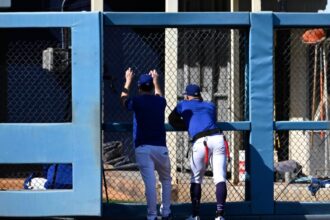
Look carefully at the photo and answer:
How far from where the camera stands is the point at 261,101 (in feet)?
29.4

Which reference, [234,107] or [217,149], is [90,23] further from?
[234,107]

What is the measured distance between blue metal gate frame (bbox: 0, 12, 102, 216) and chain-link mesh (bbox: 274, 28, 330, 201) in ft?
11.1

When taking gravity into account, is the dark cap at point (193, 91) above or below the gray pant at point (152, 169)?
above

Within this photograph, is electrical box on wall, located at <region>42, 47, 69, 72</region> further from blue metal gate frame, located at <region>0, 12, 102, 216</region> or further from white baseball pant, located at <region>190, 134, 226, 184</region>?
white baseball pant, located at <region>190, 134, 226, 184</region>

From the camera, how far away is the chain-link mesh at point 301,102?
11516 mm

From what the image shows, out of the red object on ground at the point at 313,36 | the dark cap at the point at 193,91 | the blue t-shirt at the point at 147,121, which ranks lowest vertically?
the blue t-shirt at the point at 147,121

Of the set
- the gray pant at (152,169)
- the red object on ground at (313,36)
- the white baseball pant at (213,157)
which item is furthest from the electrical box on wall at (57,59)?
the red object on ground at (313,36)

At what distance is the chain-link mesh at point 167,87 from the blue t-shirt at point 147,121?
118 centimetres

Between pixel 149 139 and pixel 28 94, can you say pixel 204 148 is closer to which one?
pixel 149 139

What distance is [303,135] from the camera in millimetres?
12391

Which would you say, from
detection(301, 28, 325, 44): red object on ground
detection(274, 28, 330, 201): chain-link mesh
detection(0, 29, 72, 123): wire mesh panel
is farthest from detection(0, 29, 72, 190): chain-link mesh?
detection(301, 28, 325, 44): red object on ground

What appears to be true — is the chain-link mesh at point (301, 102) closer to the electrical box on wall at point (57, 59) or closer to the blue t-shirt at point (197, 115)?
the blue t-shirt at point (197, 115)

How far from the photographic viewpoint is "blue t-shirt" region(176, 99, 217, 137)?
8.62 meters

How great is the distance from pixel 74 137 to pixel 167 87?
2.52 meters
